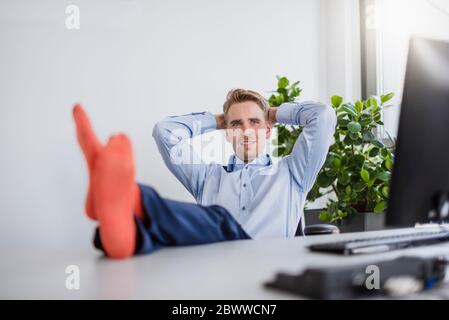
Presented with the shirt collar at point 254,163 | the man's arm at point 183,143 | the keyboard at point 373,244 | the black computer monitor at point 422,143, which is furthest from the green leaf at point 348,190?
the black computer monitor at point 422,143

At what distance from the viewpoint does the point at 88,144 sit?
0.81 metres

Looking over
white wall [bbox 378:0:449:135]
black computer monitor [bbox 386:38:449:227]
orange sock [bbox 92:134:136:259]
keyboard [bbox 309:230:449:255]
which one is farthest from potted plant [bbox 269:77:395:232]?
orange sock [bbox 92:134:136:259]

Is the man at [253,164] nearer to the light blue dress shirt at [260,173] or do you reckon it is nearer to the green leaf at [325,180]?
the light blue dress shirt at [260,173]

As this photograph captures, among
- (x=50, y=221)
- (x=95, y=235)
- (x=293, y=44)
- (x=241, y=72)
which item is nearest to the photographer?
(x=95, y=235)

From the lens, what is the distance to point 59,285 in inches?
23.3

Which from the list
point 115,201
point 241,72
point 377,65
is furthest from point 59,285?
point 377,65

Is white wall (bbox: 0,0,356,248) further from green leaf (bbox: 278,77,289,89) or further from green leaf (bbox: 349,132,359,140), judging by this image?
green leaf (bbox: 349,132,359,140)

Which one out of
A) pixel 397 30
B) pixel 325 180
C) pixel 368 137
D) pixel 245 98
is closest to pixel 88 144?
pixel 245 98

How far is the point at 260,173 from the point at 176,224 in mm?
939

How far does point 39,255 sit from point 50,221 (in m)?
1.46

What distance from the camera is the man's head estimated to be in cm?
187

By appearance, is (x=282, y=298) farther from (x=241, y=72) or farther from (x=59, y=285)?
(x=241, y=72)

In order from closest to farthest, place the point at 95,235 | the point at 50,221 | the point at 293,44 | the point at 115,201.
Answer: the point at 115,201 < the point at 95,235 < the point at 50,221 < the point at 293,44

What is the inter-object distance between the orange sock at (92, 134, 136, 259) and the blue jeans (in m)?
0.04
